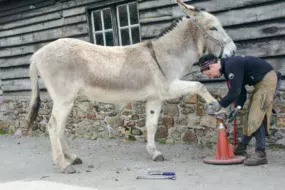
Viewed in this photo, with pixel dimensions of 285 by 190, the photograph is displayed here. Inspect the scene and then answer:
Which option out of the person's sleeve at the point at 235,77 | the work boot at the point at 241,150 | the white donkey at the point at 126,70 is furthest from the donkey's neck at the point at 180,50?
the work boot at the point at 241,150

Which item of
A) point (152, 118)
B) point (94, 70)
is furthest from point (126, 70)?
point (152, 118)

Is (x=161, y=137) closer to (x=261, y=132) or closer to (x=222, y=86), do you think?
(x=222, y=86)

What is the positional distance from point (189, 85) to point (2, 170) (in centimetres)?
305

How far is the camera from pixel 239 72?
453 centimetres

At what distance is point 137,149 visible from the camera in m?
6.54

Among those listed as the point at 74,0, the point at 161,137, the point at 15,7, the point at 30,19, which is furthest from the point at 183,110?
the point at 15,7

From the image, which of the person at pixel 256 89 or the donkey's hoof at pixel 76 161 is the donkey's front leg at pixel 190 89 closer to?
the person at pixel 256 89

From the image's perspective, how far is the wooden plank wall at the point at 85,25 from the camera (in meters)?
5.46

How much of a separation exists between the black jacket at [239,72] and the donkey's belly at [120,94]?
116cm

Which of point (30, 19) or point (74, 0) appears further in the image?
point (30, 19)

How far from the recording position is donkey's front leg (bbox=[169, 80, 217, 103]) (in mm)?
5059

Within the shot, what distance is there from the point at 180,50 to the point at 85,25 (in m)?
3.23

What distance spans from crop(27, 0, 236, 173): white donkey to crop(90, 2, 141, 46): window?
1957mm

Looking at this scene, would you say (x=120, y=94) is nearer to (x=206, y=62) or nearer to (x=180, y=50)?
(x=180, y=50)
